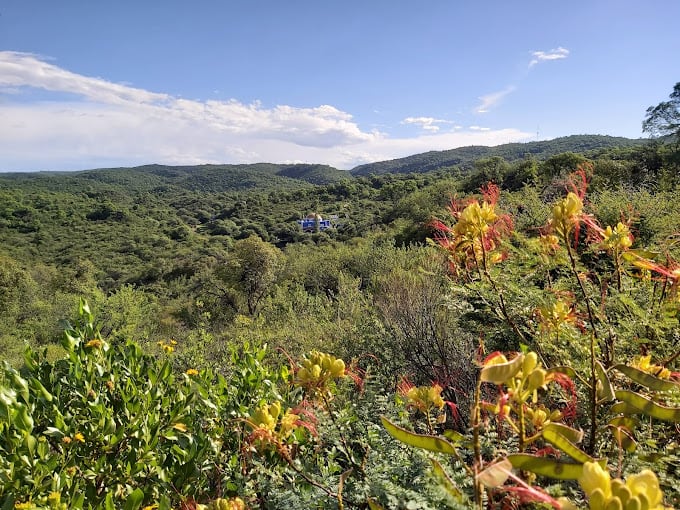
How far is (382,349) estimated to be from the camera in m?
5.03

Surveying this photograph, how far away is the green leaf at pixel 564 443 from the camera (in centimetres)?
66

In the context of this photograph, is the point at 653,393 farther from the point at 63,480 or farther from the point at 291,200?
the point at 291,200

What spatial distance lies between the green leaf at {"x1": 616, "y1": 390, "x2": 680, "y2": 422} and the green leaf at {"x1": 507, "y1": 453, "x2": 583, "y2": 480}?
28 cm

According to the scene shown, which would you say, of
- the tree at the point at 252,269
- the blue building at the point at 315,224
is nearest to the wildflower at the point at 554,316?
the tree at the point at 252,269

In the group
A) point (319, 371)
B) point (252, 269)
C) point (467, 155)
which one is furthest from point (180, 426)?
point (467, 155)

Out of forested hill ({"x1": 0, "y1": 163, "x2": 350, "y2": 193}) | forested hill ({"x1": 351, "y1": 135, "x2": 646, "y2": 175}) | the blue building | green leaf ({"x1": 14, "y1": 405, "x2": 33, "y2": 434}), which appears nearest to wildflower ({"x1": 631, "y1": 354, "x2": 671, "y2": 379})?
green leaf ({"x1": 14, "y1": 405, "x2": 33, "y2": 434})

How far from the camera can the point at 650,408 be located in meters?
0.79

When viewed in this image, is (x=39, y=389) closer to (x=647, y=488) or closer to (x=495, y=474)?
(x=495, y=474)

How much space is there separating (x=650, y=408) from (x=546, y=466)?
338 mm

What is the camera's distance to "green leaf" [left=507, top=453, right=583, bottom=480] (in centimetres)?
62

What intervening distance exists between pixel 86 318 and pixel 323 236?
3559cm

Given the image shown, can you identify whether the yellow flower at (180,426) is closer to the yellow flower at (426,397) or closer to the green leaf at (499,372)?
the yellow flower at (426,397)

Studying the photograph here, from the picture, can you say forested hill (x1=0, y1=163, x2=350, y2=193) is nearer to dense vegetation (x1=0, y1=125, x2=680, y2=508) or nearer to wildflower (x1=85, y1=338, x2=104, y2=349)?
dense vegetation (x1=0, y1=125, x2=680, y2=508)

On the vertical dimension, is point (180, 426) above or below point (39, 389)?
below
